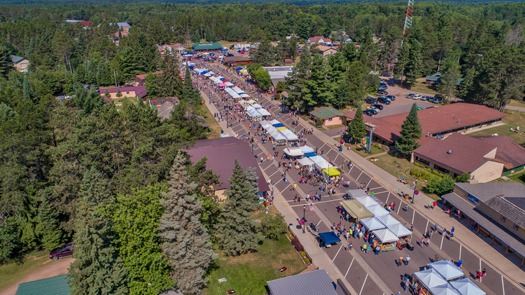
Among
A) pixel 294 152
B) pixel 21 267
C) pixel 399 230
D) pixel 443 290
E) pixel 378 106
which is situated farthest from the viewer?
pixel 378 106

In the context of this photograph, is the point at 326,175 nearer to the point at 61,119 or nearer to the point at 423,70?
the point at 61,119

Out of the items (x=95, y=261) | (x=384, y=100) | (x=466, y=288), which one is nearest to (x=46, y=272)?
(x=95, y=261)

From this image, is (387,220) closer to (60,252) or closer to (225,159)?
(225,159)

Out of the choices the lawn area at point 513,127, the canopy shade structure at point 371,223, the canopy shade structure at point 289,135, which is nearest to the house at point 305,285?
the canopy shade structure at point 371,223

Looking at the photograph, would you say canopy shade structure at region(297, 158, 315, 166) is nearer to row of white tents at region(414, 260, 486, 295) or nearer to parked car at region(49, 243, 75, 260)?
row of white tents at region(414, 260, 486, 295)

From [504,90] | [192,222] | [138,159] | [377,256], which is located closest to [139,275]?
[192,222]
